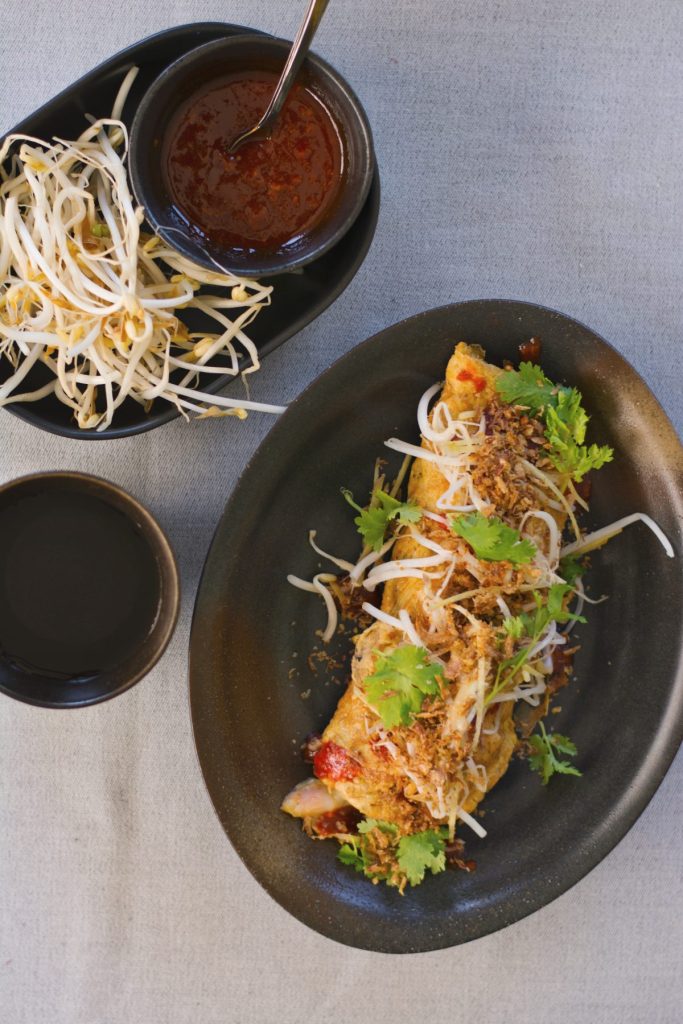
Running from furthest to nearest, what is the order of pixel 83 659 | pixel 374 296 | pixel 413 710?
1. pixel 374 296
2. pixel 83 659
3. pixel 413 710

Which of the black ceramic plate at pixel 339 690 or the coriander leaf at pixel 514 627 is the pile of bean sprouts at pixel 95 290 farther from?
the coriander leaf at pixel 514 627

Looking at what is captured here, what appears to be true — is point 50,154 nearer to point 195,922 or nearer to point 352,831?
point 352,831

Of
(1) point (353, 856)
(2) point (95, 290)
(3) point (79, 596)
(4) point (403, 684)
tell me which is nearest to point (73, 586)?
(3) point (79, 596)

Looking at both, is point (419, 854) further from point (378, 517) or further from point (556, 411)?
point (556, 411)

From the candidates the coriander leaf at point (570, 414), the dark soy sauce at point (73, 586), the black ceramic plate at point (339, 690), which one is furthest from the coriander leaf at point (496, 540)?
the dark soy sauce at point (73, 586)

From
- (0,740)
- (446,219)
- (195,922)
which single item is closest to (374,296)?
(446,219)

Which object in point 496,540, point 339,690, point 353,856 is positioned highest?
point 496,540
